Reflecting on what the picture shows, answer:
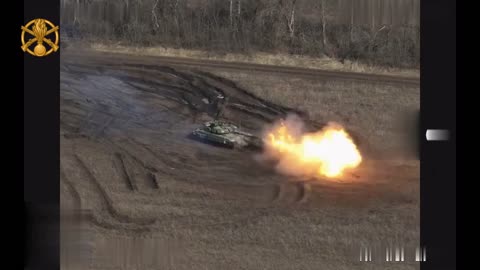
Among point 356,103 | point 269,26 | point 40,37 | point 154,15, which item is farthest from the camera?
point 269,26

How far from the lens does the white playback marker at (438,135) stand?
41.4ft

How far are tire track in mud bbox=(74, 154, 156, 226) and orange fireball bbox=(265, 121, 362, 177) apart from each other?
11.0 feet

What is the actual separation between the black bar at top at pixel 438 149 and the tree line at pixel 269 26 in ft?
2.37

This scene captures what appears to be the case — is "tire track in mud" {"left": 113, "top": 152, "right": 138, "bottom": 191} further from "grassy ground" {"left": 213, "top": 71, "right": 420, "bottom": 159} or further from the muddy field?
"grassy ground" {"left": 213, "top": 71, "right": 420, "bottom": 159}

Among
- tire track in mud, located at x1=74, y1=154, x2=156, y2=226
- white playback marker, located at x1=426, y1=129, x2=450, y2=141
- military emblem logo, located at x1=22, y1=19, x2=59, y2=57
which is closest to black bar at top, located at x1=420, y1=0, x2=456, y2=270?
white playback marker, located at x1=426, y1=129, x2=450, y2=141

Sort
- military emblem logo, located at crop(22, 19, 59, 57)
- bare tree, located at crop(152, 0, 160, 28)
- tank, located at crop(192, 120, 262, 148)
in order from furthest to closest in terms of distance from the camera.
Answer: bare tree, located at crop(152, 0, 160, 28) < tank, located at crop(192, 120, 262, 148) < military emblem logo, located at crop(22, 19, 59, 57)

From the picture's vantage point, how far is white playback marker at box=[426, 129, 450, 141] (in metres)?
12.6

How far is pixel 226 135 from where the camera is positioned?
13180 millimetres

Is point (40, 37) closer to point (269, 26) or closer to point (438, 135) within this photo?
point (269, 26)

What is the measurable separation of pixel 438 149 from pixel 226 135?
16.1ft

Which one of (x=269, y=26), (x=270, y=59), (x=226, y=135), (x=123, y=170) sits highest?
(x=269, y=26)

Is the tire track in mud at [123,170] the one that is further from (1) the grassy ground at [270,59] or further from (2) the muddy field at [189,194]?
(1) the grassy ground at [270,59]

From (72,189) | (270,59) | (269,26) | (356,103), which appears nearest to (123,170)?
(72,189)

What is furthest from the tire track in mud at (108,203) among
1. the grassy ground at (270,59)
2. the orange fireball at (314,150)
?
the orange fireball at (314,150)
